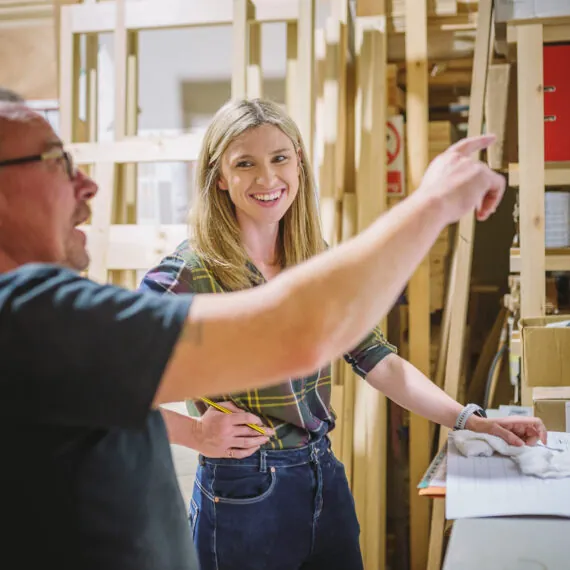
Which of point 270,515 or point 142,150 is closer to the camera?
point 270,515

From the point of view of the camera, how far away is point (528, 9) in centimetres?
249

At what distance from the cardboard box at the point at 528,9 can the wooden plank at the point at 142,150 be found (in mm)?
1211

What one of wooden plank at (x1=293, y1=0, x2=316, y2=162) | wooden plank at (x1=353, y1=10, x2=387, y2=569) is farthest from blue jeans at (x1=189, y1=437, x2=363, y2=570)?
wooden plank at (x1=293, y1=0, x2=316, y2=162)

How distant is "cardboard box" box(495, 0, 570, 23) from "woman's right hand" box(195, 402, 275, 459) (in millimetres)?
1853

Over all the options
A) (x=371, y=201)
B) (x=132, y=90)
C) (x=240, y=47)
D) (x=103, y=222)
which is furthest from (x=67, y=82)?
(x=371, y=201)

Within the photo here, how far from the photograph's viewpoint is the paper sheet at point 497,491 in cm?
106

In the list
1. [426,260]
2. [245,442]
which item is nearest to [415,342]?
[426,260]

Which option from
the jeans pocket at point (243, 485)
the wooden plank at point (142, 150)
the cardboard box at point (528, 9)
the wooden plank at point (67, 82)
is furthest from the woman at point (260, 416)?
the wooden plank at point (67, 82)

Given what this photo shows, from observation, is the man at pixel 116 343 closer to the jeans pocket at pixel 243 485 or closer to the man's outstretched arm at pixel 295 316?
the man's outstretched arm at pixel 295 316

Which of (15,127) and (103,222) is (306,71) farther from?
(15,127)

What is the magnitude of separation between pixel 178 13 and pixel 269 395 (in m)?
2.01

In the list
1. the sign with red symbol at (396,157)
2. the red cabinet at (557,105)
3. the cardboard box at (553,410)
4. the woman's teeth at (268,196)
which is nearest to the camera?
the woman's teeth at (268,196)

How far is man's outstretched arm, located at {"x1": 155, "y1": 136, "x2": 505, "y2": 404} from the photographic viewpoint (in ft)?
2.24

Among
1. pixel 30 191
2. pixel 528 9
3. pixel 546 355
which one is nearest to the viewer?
pixel 30 191
